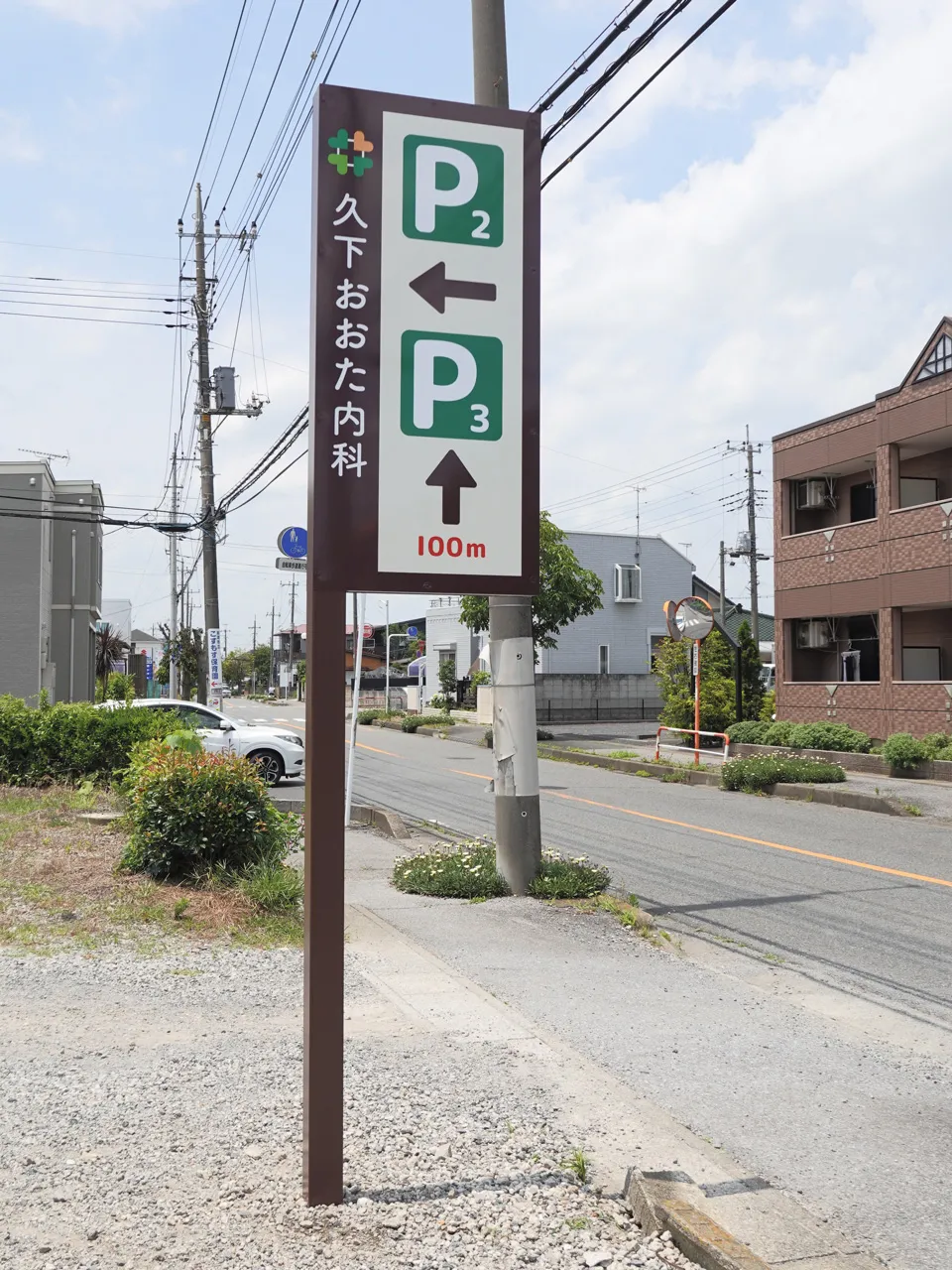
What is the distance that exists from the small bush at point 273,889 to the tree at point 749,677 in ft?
77.9

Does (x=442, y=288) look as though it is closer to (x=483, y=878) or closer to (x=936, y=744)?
(x=483, y=878)

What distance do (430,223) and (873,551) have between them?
22857 millimetres

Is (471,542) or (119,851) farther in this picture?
(119,851)

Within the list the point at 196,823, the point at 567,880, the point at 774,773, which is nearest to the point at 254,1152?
the point at 196,823

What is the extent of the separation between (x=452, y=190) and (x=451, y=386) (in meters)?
0.70

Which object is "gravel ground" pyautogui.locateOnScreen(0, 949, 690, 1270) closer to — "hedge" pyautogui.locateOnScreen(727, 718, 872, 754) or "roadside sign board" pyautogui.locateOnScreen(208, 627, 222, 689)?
"roadside sign board" pyautogui.locateOnScreen(208, 627, 222, 689)

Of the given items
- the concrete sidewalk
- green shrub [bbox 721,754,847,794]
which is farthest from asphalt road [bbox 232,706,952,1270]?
green shrub [bbox 721,754,847,794]

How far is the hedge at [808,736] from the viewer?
2289cm

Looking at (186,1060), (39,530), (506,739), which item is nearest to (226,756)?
(506,739)

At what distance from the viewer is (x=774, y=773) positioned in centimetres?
1880

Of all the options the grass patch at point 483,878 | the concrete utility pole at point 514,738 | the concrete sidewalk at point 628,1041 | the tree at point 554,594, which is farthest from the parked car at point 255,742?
the tree at point 554,594

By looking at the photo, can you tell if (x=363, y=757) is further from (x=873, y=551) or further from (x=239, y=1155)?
(x=239, y=1155)

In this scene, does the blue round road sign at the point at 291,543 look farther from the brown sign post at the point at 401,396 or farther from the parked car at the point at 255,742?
the brown sign post at the point at 401,396

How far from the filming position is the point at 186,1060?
4910mm
